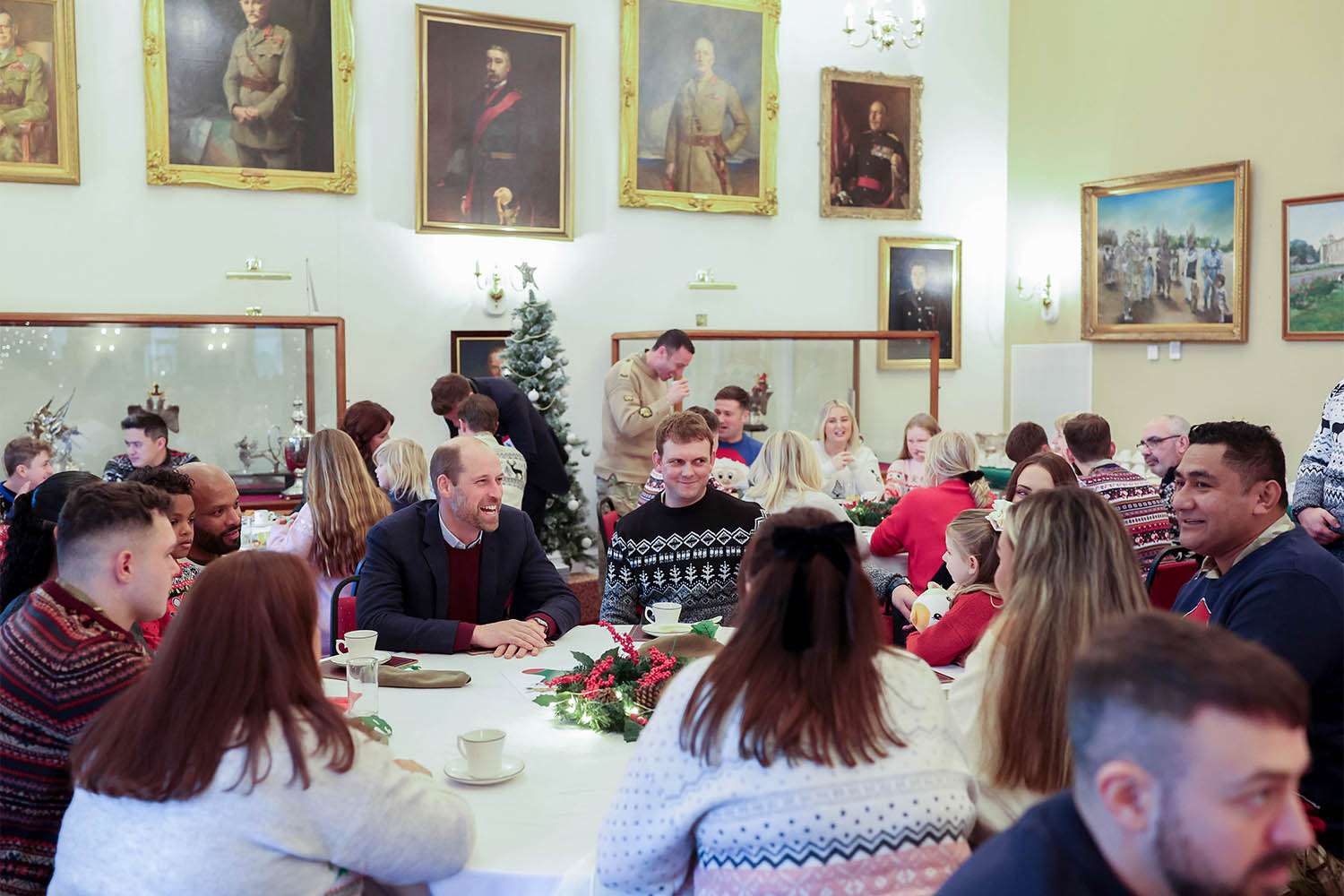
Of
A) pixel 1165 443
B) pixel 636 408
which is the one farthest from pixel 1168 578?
pixel 636 408

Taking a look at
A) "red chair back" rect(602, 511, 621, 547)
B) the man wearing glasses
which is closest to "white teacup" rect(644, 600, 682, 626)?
"red chair back" rect(602, 511, 621, 547)

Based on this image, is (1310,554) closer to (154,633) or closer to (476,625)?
(476,625)

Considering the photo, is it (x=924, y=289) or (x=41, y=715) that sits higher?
(x=924, y=289)

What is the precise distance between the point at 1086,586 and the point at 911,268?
30.5 ft

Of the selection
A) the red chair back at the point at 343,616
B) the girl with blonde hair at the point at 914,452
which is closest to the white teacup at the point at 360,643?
the red chair back at the point at 343,616

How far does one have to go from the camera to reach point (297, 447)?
8477 millimetres

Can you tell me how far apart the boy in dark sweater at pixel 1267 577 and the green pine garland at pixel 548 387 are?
6195mm

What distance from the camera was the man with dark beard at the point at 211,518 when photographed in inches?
177

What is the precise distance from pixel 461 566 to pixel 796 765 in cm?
247

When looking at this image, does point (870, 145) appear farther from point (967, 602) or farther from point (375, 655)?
point (375, 655)

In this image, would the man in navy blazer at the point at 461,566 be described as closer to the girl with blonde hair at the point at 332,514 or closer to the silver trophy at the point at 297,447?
the girl with blonde hair at the point at 332,514

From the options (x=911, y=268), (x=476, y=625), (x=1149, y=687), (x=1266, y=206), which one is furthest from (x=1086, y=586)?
(x=911, y=268)

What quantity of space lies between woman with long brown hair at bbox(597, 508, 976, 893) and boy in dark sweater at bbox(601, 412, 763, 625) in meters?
2.44

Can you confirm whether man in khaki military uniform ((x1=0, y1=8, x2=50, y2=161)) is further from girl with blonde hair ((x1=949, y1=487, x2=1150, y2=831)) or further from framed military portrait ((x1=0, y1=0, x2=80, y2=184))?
girl with blonde hair ((x1=949, y1=487, x2=1150, y2=831))
